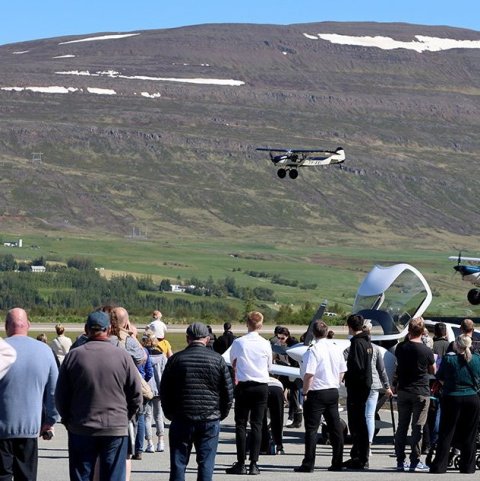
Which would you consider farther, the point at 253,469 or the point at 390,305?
the point at 390,305

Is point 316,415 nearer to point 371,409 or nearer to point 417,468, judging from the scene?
point 371,409

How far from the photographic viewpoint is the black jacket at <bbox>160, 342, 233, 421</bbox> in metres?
13.2

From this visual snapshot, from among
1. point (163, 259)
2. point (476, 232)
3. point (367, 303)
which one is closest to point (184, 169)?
point (476, 232)

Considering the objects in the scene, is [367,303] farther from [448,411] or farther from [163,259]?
[163,259]

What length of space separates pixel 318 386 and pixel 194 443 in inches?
128

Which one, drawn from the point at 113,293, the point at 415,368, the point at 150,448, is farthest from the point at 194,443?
the point at 113,293

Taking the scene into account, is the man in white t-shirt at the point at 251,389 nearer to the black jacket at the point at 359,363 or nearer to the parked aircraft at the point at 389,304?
the black jacket at the point at 359,363

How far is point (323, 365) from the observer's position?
638 inches

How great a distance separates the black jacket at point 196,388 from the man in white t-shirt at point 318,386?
296 centimetres

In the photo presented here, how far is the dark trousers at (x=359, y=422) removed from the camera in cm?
1686

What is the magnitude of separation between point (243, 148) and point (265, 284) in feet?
254

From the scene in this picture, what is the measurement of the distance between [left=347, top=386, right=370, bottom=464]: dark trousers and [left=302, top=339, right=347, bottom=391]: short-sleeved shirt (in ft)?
2.04

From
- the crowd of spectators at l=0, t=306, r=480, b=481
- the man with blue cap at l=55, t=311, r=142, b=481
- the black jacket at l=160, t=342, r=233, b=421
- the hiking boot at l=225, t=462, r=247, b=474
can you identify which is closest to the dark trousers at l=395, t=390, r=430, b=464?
the crowd of spectators at l=0, t=306, r=480, b=481

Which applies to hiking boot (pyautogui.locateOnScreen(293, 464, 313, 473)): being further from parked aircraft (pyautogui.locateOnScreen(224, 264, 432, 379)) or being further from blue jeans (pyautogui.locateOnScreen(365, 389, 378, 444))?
parked aircraft (pyautogui.locateOnScreen(224, 264, 432, 379))
